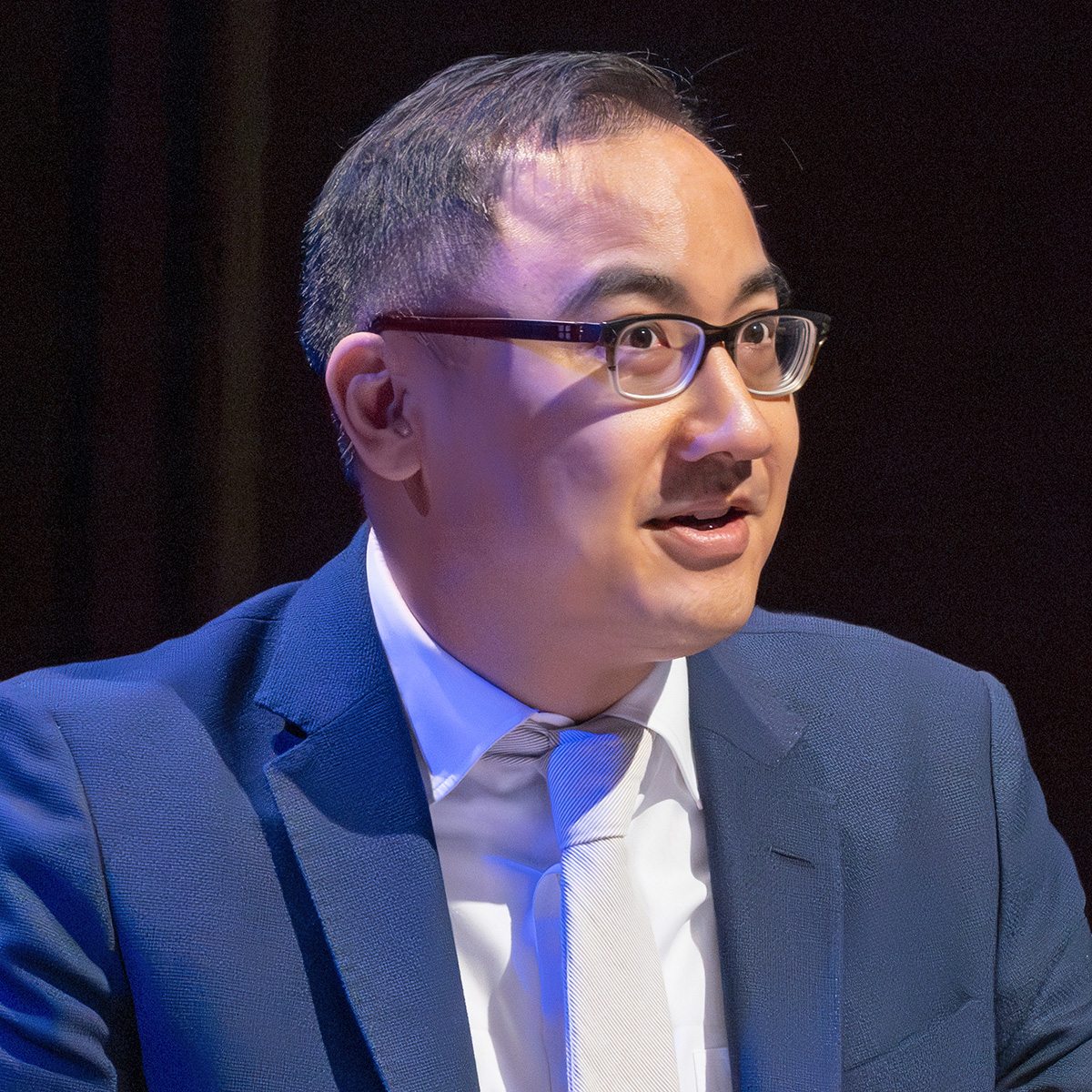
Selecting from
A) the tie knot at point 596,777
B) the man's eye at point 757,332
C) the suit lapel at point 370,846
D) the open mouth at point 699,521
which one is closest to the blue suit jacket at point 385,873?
the suit lapel at point 370,846

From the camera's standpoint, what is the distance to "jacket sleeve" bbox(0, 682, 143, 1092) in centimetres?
114

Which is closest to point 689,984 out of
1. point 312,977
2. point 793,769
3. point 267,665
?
point 793,769

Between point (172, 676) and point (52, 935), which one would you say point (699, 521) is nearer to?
point (172, 676)

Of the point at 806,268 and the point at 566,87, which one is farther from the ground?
the point at 566,87

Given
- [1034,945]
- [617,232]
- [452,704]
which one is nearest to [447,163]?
[617,232]

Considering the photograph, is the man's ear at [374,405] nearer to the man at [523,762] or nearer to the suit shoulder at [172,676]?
the man at [523,762]

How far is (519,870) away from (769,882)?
0.87 feet

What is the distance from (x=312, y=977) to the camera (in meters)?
1.21

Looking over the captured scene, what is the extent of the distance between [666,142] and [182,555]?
2.80 ft

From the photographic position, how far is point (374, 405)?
136cm

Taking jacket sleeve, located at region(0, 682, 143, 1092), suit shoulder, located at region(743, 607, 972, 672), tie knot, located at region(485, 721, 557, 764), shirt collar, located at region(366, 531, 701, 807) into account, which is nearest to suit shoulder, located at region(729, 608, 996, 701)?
suit shoulder, located at region(743, 607, 972, 672)

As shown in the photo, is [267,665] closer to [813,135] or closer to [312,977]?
[312,977]

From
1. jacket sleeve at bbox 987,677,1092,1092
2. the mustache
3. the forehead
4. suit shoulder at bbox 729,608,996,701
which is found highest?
the forehead

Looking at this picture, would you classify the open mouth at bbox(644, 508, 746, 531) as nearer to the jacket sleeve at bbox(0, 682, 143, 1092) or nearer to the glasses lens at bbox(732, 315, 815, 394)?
the glasses lens at bbox(732, 315, 815, 394)
